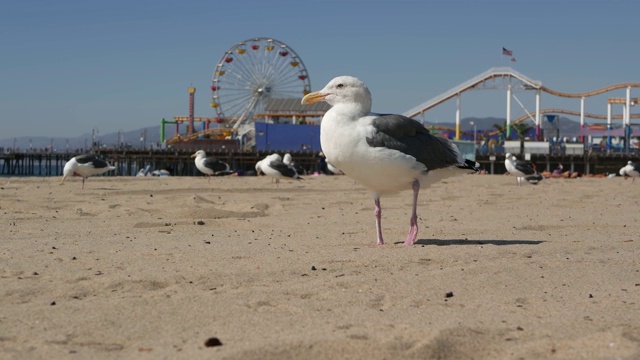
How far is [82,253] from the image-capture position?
5.45 m

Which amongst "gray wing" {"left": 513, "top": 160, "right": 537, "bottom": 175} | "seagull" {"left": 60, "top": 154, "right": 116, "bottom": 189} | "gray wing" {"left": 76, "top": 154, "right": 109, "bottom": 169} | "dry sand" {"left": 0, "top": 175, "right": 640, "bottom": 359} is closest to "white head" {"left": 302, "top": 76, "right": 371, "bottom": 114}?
"dry sand" {"left": 0, "top": 175, "right": 640, "bottom": 359}

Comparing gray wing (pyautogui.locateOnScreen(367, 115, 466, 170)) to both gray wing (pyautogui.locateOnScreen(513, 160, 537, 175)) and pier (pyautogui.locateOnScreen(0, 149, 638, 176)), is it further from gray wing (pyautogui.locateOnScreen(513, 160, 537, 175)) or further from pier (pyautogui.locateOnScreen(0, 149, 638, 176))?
pier (pyautogui.locateOnScreen(0, 149, 638, 176))

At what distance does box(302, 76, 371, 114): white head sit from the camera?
6.35 meters

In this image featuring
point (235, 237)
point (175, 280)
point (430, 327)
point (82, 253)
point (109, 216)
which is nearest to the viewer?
point (430, 327)

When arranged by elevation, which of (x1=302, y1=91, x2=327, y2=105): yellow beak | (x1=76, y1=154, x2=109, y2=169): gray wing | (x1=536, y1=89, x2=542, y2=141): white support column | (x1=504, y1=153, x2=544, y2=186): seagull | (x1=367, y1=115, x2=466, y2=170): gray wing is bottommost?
(x1=504, y1=153, x2=544, y2=186): seagull

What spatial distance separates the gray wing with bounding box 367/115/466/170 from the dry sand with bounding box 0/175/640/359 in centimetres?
70

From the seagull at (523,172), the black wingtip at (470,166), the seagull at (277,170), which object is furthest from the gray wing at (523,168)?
the black wingtip at (470,166)

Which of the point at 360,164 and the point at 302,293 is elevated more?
the point at 360,164

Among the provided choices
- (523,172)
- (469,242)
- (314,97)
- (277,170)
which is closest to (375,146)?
(314,97)

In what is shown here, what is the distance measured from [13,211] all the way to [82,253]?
161 inches

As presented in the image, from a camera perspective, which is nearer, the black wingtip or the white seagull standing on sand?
the white seagull standing on sand

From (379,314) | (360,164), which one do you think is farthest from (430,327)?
(360,164)

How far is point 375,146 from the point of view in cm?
609

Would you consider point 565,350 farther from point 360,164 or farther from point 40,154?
point 40,154
